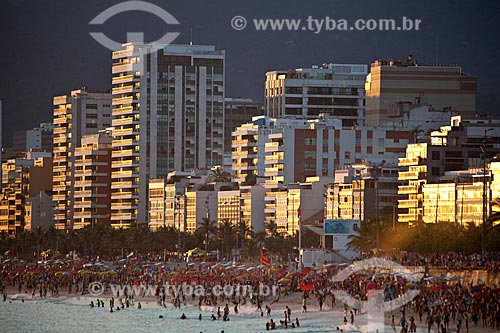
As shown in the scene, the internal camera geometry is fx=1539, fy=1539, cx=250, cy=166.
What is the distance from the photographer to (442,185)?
145 metres

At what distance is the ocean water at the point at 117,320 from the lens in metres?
105

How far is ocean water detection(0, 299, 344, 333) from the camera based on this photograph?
105 metres

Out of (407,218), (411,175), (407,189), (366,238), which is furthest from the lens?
(411,175)

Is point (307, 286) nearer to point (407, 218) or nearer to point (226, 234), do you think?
point (407, 218)

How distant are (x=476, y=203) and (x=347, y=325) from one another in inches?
1663

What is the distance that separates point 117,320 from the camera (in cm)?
11875

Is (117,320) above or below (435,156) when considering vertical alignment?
below

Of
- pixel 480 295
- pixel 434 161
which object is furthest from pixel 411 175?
pixel 480 295

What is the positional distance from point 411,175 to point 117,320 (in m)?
47.0

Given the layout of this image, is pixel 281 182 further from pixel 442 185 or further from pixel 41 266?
pixel 442 185

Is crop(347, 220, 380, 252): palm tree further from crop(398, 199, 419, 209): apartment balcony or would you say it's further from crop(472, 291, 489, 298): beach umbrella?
crop(472, 291, 489, 298): beach umbrella

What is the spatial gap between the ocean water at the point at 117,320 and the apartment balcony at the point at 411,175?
35.4 m

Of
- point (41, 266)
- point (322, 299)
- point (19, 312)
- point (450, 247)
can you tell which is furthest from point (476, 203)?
point (41, 266)

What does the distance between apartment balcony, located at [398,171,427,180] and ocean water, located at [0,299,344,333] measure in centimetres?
3542
